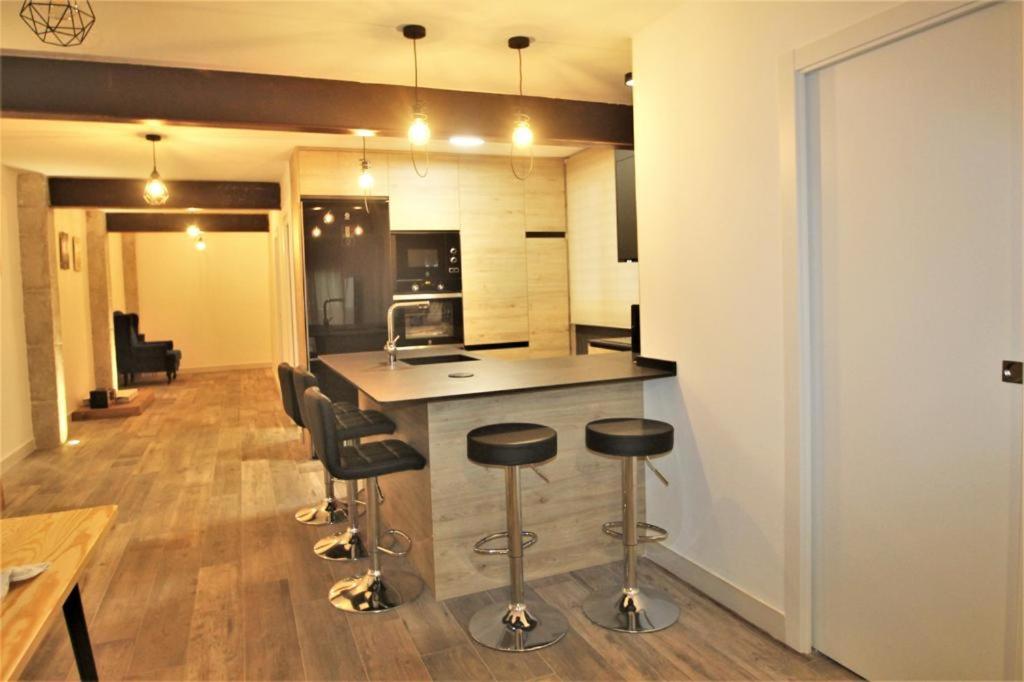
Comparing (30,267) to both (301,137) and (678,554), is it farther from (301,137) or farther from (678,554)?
(678,554)

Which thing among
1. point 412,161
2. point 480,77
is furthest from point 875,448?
point 412,161

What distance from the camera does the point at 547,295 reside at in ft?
21.3

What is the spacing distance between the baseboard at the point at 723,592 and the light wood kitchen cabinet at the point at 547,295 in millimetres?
3146

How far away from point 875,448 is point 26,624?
2359 millimetres

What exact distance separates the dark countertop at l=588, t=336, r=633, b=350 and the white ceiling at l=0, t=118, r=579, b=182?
5.54ft

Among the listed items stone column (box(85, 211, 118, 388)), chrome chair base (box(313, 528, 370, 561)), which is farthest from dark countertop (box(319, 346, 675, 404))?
stone column (box(85, 211, 118, 388))

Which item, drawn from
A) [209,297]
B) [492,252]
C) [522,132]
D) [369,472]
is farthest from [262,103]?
[209,297]

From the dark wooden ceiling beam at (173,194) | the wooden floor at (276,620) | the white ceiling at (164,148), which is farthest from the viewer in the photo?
the dark wooden ceiling beam at (173,194)

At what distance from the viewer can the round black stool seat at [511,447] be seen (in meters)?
2.67

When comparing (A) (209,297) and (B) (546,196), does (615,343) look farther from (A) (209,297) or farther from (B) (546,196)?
(A) (209,297)

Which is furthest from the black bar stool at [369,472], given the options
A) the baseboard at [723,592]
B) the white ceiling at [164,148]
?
the white ceiling at [164,148]

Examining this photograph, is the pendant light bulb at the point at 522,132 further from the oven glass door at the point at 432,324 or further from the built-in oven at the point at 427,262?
the oven glass door at the point at 432,324

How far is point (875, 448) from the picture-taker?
236 centimetres

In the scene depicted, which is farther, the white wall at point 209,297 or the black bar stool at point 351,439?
the white wall at point 209,297
